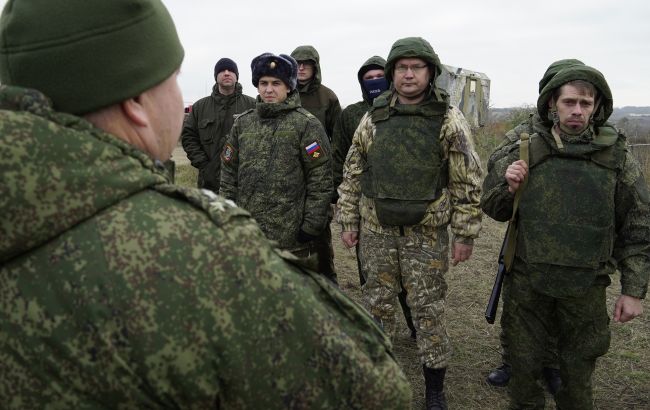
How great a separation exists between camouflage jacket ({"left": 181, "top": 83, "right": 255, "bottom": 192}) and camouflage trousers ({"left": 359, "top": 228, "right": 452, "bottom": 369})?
2427 millimetres

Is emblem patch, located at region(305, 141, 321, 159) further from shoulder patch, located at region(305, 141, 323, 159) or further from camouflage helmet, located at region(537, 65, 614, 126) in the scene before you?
camouflage helmet, located at region(537, 65, 614, 126)

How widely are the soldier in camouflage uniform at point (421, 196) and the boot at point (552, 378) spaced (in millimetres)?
857

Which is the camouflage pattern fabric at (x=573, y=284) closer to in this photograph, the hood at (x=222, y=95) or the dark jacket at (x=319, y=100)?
the dark jacket at (x=319, y=100)

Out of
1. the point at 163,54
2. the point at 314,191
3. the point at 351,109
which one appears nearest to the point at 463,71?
the point at 351,109

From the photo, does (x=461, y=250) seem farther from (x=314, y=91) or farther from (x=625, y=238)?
(x=314, y=91)

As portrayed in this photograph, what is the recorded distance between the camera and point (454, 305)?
4750 millimetres

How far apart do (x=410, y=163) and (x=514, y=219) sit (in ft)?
2.22

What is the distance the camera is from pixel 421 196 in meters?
3.09

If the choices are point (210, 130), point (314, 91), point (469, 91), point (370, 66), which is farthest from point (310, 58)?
point (469, 91)

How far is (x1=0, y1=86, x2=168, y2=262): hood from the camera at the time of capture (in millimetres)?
722

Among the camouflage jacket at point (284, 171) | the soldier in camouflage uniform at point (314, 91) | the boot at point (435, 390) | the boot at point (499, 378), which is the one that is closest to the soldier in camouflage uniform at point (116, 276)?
the boot at point (435, 390)

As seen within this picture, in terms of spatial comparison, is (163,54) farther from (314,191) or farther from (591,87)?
(314,191)

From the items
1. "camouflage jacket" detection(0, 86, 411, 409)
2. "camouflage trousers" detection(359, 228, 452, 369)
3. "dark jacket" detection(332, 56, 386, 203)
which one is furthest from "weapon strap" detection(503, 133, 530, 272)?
"camouflage jacket" detection(0, 86, 411, 409)

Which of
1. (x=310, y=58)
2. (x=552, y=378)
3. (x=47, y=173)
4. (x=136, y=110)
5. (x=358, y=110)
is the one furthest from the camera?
(x=310, y=58)
